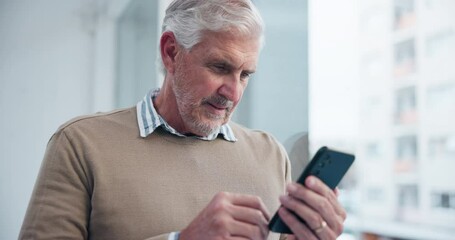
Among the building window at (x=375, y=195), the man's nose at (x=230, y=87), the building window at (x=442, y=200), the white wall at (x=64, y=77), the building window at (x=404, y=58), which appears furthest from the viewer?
the building window at (x=375, y=195)

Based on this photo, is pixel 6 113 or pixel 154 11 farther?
pixel 154 11

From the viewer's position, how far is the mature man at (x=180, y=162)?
2.43 feet

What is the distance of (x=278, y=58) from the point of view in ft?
5.08

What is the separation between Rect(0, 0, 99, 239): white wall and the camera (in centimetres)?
171

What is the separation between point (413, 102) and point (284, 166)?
4211mm

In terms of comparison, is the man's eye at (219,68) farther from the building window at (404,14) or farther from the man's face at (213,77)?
the building window at (404,14)

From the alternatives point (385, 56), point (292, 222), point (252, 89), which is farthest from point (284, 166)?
point (385, 56)

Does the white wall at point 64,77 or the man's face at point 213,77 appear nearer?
the man's face at point 213,77

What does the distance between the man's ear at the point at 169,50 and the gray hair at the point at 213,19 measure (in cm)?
2

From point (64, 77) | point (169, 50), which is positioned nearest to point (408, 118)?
point (64, 77)

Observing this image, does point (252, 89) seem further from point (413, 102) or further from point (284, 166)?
point (413, 102)

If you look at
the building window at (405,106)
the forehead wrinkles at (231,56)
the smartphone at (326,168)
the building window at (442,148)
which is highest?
the forehead wrinkles at (231,56)

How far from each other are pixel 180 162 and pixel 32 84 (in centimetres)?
107

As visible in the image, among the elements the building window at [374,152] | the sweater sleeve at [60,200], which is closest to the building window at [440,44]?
the building window at [374,152]
